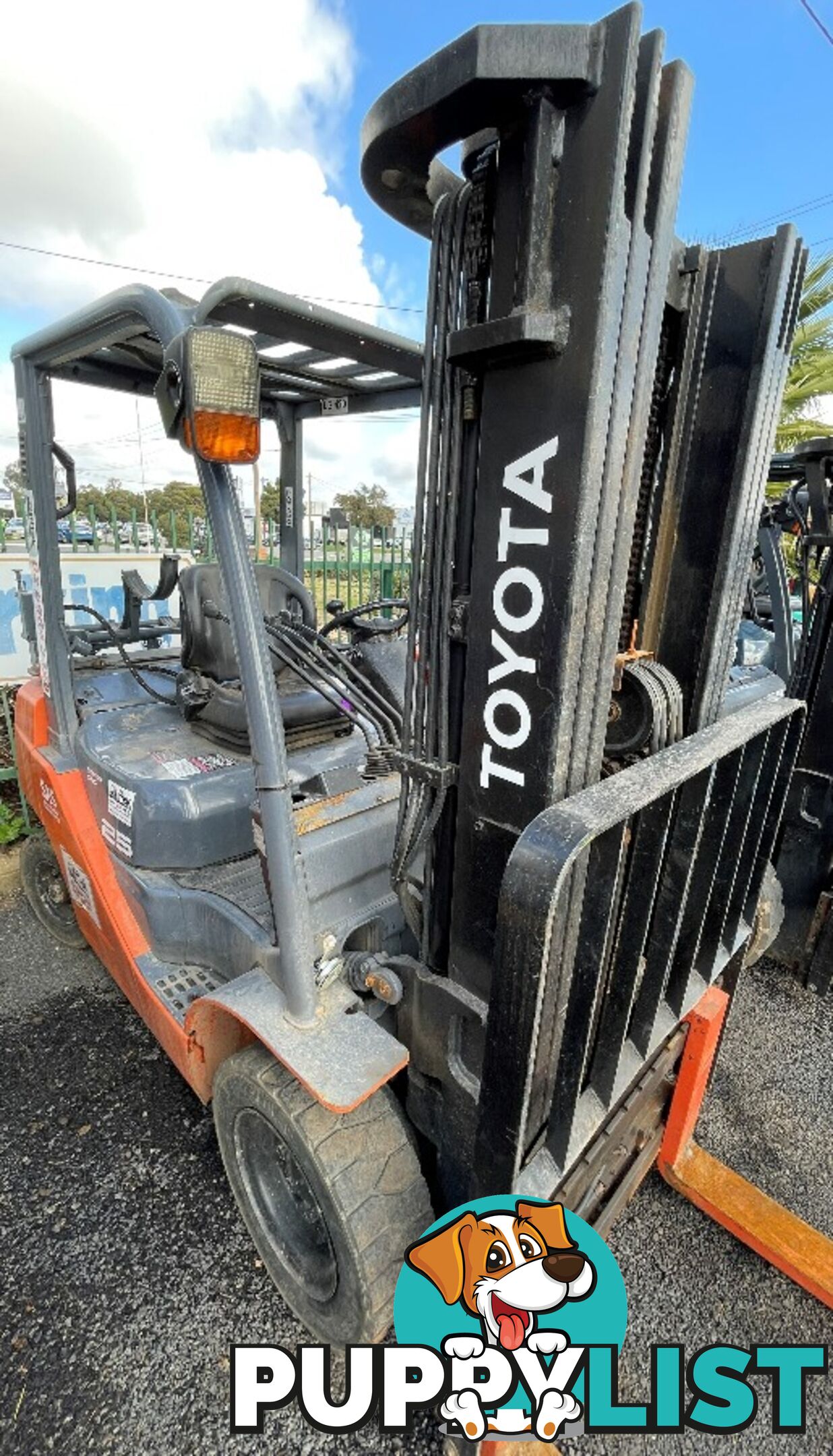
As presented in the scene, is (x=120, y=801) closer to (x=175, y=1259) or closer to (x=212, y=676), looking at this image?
(x=212, y=676)


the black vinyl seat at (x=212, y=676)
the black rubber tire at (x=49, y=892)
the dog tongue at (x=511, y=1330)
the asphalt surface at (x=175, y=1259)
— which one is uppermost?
the black vinyl seat at (x=212, y=676)

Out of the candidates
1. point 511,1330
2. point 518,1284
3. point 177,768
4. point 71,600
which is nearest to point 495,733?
point 518,1284

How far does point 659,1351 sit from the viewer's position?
187 cm

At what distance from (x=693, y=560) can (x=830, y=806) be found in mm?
2473

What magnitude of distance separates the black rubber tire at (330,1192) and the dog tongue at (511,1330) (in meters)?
0.38

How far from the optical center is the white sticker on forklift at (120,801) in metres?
2.52

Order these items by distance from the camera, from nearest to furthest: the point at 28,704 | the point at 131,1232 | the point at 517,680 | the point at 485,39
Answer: the point at 485,39
the point at 517,680
the point at 131,1232
the point at 28,704

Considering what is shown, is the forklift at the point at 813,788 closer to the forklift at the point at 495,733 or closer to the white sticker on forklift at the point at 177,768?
the forklift at the point at 495,733

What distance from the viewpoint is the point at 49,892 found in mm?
3793

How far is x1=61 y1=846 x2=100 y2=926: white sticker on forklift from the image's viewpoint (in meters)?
2.86

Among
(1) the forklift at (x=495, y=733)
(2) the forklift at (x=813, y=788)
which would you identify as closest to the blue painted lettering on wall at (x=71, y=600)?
(1) the forklift at (x=495, y=733)

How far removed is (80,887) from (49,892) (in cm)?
99

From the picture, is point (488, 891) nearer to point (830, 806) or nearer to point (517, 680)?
point (517, 680)

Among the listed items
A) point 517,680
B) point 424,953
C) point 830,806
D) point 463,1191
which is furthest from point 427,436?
point 830,806
